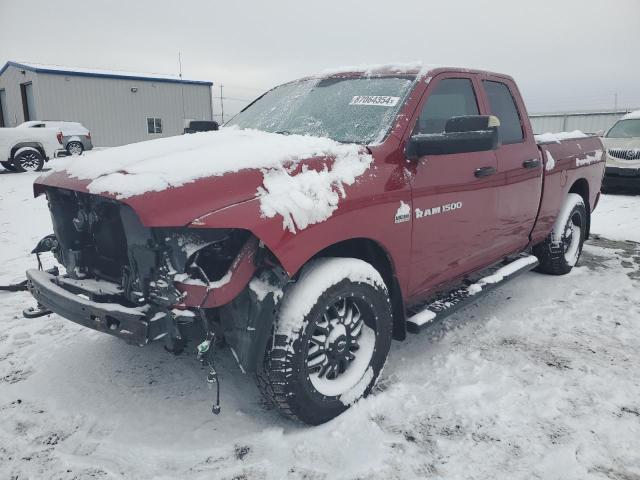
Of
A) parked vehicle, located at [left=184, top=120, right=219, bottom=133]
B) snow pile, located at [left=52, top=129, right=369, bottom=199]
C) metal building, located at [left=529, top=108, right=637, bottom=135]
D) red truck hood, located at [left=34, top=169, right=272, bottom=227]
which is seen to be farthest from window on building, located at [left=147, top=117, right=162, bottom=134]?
red truck hood, located at [left=34, top=169, right=272, bottom=227]

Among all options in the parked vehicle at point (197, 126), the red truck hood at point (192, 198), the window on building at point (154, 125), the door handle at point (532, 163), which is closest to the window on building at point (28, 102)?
the window on building at point (154, 125)

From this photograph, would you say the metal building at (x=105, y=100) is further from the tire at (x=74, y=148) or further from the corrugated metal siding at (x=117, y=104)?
the tire at (x=74, y=148)

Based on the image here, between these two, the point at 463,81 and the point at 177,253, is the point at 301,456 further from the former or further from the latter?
the point at 463,81

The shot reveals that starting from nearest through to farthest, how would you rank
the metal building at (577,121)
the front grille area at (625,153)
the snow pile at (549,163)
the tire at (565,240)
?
the snow pile at (549,163), the tire at (565,240), the front grille area at (625,153), the metal building at (577,121)

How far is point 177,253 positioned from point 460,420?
70.0 inches

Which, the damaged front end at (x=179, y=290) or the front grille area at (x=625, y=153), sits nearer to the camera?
the damaged front end at (x=179, y=290)

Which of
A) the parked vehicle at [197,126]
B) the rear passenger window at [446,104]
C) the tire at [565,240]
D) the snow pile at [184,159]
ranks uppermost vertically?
the rear passenger window at [446,104]

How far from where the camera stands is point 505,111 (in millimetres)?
4094

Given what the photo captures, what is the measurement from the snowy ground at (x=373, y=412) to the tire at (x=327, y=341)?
0.16 meters

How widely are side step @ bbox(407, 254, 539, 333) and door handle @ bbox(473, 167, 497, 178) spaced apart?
86cm

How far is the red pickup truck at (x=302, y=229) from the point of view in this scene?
7.22ft

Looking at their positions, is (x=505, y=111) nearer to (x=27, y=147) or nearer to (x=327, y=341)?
(x=327, y=341)

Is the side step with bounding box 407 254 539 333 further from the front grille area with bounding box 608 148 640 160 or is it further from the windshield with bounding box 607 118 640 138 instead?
the windshield with bounding box 607 118 640 138

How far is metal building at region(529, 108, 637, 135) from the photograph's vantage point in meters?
19.9
